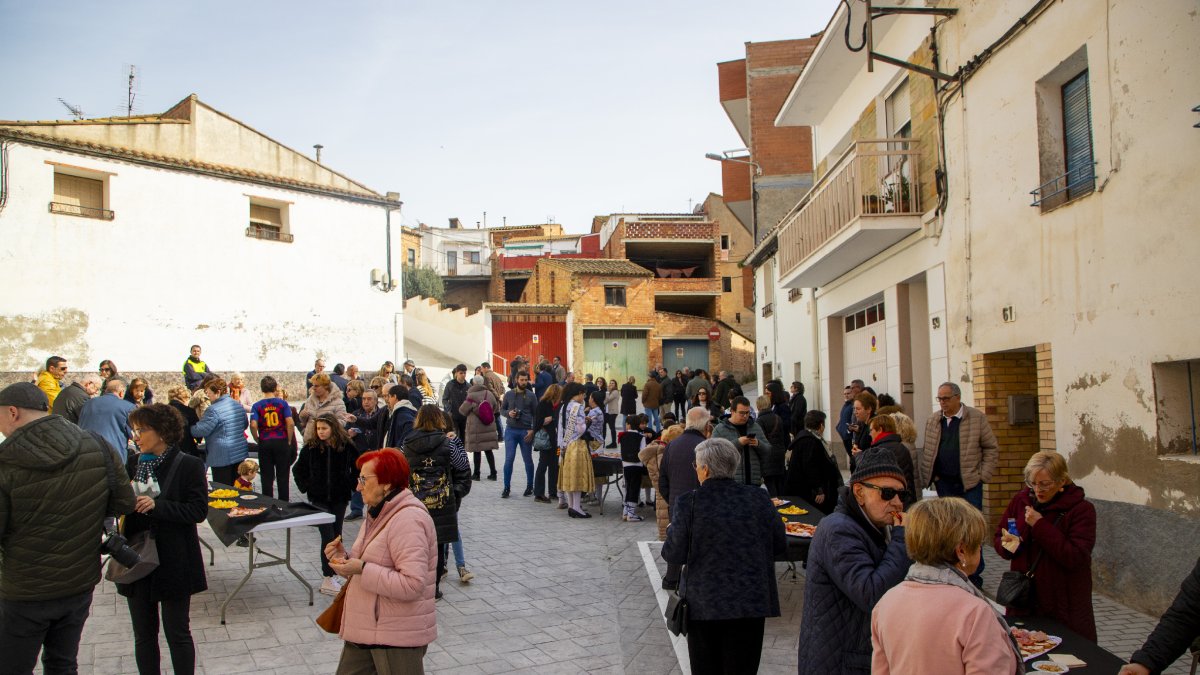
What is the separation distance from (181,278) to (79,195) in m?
3.26

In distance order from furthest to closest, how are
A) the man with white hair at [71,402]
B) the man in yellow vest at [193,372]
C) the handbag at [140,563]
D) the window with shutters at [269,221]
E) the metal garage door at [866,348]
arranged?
the window with shutters at [269,221], the man in yellow vest at [193,372], the metal garage door at [866,348], the man with white hair at [71,402], the handbag at [140,563]

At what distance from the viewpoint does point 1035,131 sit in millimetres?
8047

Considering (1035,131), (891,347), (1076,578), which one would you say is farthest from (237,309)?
(1076,578)

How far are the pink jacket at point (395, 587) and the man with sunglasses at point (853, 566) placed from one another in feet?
5.70

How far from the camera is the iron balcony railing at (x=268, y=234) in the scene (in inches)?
993

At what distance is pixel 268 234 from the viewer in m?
25.8

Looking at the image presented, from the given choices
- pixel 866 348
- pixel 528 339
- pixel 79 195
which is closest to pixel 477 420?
pixel 866 348

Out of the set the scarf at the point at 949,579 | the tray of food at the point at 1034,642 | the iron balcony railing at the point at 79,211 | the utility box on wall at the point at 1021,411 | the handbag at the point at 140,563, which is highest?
the iron balcony railing at the point at 79,211

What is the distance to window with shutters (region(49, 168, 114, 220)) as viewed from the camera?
70.6ft

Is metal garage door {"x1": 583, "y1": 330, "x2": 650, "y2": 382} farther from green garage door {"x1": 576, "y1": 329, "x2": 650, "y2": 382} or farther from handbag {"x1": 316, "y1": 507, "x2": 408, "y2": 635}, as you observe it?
handbag {"x1": 316, "y1": 507, "x2": 408, "y2": 635}

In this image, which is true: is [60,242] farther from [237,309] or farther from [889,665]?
[889,665]

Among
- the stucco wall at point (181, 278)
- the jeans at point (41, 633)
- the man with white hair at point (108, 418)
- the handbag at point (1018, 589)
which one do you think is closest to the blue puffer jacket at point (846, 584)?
the handbag at point (1018, 589)

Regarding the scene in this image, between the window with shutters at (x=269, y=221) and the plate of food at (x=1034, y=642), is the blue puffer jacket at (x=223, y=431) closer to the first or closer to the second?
the plate of food at (x=1034, y=642)

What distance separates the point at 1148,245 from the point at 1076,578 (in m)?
3.17
